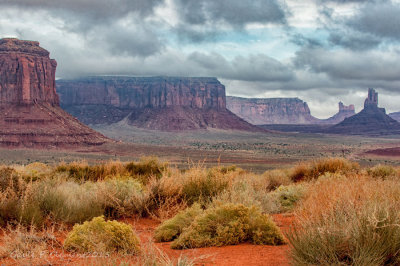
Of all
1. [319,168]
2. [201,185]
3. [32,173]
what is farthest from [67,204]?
[319,168]

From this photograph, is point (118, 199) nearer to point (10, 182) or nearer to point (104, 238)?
point (10, 182)

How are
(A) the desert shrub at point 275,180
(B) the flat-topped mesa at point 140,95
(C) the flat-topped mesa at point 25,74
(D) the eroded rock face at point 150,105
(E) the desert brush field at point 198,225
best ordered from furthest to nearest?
1. (B) the flat-topped mesa at point 140,95
2. (D) the eroded rock face at point 150,105
3. (C) the flat-topped mesa at point 25,74
4. (A) the desert shrub at point 275,180
5. (E) the desert brush field at point 198,225

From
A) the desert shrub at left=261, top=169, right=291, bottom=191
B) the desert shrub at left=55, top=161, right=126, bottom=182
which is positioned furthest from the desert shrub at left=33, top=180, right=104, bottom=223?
the desert shrub at left=261, top=169, right=291, bottom=191

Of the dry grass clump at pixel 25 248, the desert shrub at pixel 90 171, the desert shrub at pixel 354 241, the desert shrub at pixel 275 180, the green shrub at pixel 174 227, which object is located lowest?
the desert shrub at pixel 275 180

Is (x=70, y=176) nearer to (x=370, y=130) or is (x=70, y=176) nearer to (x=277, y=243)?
(x=277, y=243)

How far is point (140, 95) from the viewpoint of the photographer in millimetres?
194875

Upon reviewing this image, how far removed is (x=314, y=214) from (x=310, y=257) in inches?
52.1

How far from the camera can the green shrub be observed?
320 inches

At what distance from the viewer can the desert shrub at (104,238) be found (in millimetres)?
6699

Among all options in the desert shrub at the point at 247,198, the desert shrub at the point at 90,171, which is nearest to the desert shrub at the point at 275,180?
the desert shrub at the point at 90,171

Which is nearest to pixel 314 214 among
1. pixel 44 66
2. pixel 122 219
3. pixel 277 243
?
pixel 277 243

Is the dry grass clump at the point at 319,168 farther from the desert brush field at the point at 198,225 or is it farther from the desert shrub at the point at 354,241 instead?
the desert shrub at the point at 354,241

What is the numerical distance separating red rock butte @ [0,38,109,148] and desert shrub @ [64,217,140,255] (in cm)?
7823

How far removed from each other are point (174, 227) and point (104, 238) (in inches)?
72.6
